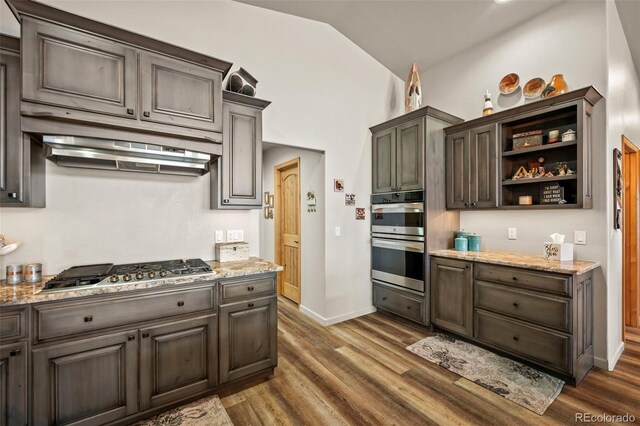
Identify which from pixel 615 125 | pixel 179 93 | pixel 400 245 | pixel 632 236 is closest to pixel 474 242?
pixel 400 245

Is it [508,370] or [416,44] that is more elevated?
[416,44]

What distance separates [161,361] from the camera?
1969 mm

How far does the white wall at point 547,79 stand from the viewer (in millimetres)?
2605

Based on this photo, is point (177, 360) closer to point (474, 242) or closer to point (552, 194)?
point (474, 242)

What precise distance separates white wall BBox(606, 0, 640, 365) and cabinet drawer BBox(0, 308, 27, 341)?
14.3ft

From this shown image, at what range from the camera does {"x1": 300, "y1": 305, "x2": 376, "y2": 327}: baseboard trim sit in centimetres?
364

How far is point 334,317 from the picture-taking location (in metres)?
3.67

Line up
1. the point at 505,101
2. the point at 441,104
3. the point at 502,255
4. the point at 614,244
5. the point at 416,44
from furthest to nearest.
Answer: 1. the point at 441,104
2. the point at 416,44
3. the point at 505,101
4. the point at 502,255
5. the point at 614,244

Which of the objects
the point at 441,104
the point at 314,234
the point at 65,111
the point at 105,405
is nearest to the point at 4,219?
the point at 65,111

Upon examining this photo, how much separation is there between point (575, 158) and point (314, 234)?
2904mm

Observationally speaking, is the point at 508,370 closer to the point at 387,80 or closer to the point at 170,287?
the point at 170,287

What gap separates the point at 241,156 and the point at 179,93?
685 millimetres

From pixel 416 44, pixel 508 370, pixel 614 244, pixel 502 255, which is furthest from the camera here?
pixel 416 44

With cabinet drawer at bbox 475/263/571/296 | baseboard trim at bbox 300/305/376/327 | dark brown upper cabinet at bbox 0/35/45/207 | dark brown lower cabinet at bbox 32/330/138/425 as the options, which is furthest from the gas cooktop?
cabinet drawer at bbox 475/263/571/296
